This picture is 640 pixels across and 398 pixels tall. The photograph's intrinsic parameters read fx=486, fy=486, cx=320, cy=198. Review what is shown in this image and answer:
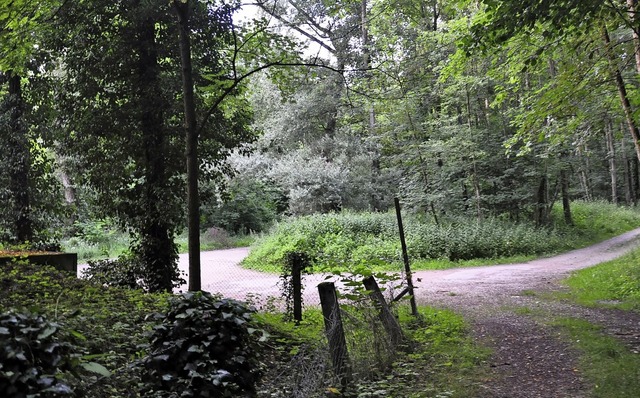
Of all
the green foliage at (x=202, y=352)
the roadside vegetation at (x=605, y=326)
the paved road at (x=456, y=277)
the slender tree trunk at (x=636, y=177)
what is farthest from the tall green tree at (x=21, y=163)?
the slender tree trunk at (x=636, y=177)

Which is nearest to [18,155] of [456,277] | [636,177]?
[456,277]

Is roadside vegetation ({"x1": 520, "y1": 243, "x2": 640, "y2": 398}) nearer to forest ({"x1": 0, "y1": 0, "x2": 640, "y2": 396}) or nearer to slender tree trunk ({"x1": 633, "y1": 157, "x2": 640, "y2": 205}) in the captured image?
forest ({"x1": 0, "y1": 0, "x2": 640, "y2": 396})

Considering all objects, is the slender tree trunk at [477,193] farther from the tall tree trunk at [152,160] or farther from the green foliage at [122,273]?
the tall tree trunk at [152,160]

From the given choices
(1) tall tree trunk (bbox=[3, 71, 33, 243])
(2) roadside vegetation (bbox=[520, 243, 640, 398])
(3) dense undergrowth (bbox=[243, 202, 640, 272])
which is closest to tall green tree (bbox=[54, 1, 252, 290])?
(1) tall tree trunk (bbox=[3, 71, 33, 243])

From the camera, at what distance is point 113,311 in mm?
5770

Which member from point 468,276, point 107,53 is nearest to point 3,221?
point 107,53

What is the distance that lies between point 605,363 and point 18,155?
13635mm

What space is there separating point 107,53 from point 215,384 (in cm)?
867

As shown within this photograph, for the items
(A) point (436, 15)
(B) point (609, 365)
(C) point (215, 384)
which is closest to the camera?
(C) point (215, 384)

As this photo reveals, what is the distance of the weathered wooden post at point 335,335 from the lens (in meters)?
4.47

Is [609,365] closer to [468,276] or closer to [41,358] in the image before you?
[41,358]

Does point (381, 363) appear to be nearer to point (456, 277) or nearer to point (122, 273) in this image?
point (122, 273)

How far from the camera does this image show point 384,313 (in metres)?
5.95

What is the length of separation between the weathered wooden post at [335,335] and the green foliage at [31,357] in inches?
110
